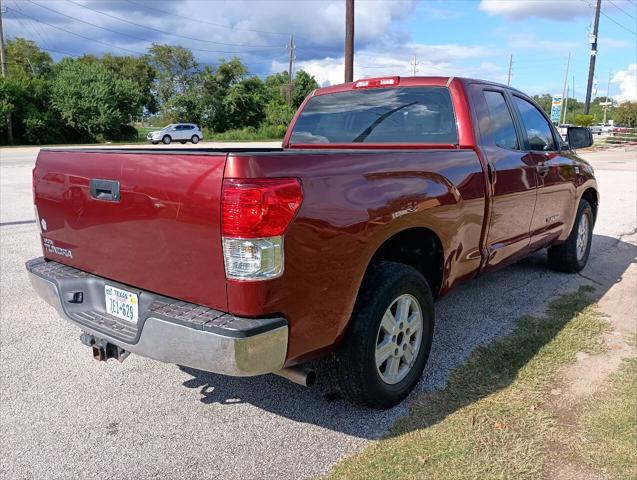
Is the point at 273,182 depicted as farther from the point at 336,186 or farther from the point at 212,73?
the point at 212,73

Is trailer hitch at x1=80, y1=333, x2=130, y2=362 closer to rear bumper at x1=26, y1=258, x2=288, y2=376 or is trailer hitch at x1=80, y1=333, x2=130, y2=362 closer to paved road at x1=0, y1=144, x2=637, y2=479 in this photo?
rear bumper at x1=26, y1=258, x2=288, y2=376

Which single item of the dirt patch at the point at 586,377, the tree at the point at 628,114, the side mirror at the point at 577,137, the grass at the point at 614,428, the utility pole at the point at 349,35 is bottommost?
the dirt patch at the point at 586,377

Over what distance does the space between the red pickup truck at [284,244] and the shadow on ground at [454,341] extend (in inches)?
8.4

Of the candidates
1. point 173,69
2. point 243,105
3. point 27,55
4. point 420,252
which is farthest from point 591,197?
point 27,55

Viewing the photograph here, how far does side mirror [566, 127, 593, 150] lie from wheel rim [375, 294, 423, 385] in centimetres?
330

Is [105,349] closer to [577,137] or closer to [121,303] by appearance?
[121,303]

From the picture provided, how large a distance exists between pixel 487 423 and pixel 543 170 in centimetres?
255

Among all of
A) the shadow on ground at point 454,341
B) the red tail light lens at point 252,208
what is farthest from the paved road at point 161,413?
the red tail light lens at point 252,208

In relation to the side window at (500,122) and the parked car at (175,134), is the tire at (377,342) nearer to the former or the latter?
the side window at (500,122)

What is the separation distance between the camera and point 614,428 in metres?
2.89

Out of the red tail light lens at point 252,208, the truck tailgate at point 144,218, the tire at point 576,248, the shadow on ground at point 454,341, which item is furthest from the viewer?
the tire at point 576,248

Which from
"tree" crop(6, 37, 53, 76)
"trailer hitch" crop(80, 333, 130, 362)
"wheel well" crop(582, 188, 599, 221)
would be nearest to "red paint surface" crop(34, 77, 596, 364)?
"trailer hitch" crop(80, 333, 130, 362)

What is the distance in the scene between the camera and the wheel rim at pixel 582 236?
5.79 meters

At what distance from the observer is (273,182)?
2.24 metres
